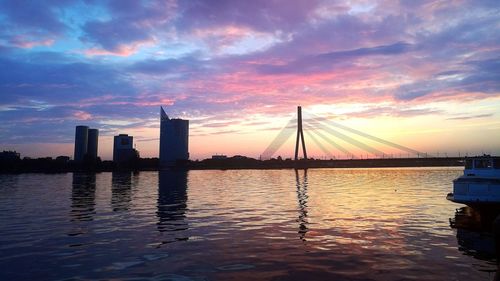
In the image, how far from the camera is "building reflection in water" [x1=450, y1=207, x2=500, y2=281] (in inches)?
806

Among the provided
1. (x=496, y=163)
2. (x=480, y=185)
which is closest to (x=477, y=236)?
(x=480, y=185)

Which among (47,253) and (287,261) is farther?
(47,253)

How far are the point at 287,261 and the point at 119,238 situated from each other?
1152cm

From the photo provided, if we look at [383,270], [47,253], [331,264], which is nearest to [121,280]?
Result: [47,253]

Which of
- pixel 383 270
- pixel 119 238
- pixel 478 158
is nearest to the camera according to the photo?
pixel 383 270

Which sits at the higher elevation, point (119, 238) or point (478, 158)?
point (478, 158)

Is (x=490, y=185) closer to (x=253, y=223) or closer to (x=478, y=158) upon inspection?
(x=478, y=158)

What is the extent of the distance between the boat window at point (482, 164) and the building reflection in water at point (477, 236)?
376 centimetres

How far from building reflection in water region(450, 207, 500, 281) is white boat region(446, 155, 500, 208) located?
108cm

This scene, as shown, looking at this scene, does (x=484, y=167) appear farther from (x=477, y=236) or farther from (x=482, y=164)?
(x=477, y=236)

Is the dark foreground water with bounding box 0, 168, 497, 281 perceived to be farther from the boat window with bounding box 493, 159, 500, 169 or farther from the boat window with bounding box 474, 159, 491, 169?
the boat window with bounding box 493, 159, 500, 169

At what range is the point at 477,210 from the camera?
1204 inches

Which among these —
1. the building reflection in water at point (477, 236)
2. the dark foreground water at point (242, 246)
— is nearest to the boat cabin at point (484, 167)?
the building reflection in water at point (477, 236)

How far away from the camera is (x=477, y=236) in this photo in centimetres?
2608
